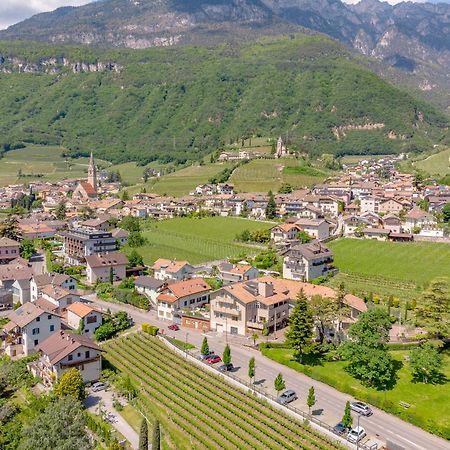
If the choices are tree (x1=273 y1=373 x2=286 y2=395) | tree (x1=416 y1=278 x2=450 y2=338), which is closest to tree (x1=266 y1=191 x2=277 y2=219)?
tree (x1=416 y1=278 x2=450 y2=338)

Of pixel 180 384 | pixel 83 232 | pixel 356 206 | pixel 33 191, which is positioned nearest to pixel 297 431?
pixel 180 384

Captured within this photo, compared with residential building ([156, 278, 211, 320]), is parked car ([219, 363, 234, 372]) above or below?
below

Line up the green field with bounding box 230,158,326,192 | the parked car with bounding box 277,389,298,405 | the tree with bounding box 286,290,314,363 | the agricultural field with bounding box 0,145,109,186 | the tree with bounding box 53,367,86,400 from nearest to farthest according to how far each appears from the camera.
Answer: the parked car with bounding box 277,389,298,405
the tree with bounding box 53,367,86,400
the tree with bounding box 286,290,314,363
the green field with bounding box 230,158,326,192
the agricultural field with bounding box 0,145,109,186

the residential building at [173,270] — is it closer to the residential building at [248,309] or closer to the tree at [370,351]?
the residential building at [248,309]

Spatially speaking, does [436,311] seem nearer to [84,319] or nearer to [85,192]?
[84,319]

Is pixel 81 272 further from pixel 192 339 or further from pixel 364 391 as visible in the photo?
pixel 364 391

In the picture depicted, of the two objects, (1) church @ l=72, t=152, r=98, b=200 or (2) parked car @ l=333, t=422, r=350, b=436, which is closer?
(2) parked car @ l=333, t=422, r=350, b=436

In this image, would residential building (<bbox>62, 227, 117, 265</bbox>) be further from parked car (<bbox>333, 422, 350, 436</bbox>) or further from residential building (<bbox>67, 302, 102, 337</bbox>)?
Answer: parked car (<bbox>333, 422, 350, 436</bbox>)
